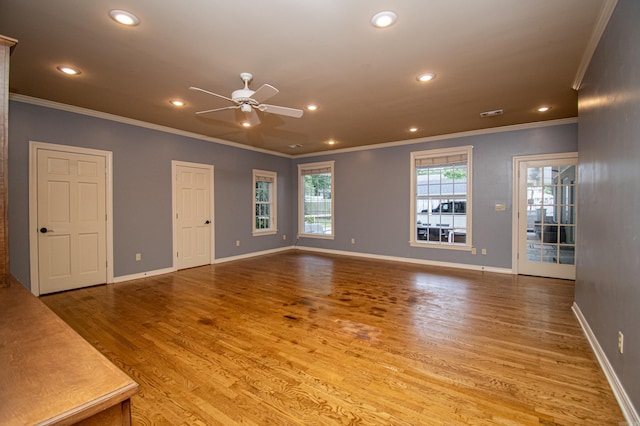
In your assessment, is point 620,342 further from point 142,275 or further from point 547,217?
point 142,275

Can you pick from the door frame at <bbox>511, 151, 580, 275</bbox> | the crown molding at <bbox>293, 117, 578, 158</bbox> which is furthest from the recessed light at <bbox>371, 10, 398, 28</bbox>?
the door frame at <bbox>511, 151, 580, 275</bbox>

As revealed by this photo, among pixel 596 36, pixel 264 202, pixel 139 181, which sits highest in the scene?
pixel 596 36

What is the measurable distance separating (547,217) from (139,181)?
683cm

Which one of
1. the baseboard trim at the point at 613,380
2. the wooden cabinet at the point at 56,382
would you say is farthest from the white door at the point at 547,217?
the wooden cabinet at the point at 56,382

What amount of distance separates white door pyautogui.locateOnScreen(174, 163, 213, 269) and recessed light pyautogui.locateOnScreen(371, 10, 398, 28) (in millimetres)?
4485

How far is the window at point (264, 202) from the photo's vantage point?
721cm

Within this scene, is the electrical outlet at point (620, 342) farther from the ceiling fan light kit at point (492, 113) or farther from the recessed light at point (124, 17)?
the recessed light at point (124, 17)

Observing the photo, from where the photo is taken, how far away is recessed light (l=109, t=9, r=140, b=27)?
218 centimetres

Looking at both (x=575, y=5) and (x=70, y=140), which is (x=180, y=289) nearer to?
(x=70, y=140)

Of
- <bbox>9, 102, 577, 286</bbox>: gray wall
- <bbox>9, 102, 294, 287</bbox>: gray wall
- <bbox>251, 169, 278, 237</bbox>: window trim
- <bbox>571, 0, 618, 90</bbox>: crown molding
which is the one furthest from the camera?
<bbox>251, 169, 278, 237</bbox>: window trim

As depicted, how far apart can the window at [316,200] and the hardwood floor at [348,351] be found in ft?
10.5

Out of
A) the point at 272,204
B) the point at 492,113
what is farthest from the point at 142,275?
the point at 492,113

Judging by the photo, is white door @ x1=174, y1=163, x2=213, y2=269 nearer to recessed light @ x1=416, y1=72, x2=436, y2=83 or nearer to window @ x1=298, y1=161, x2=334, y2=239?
window @ x1=298, y1=161, x2=334, y2=239

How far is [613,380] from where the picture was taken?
204 centimetres
